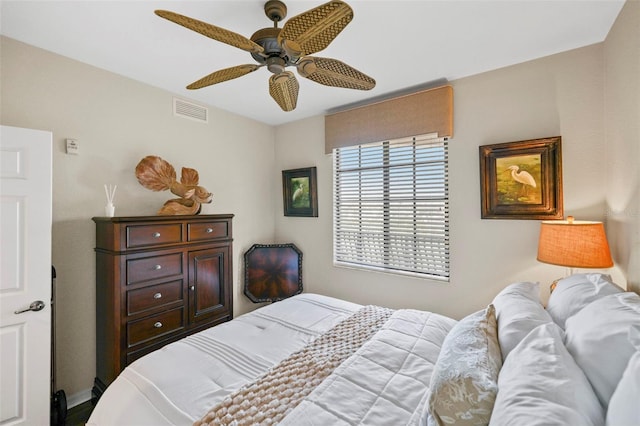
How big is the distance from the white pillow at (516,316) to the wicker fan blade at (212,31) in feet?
5.66

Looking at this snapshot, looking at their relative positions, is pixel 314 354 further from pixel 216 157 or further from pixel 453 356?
pixel 216 157

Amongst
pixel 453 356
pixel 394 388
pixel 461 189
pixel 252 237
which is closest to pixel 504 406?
pixel 453 356

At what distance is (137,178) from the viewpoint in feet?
7.84

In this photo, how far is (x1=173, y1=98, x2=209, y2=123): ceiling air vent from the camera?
110 inches

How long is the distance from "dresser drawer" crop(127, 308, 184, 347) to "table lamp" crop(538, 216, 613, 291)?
2791 mm

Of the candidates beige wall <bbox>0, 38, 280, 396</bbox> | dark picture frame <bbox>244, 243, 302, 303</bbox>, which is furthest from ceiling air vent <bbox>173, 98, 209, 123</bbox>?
dark picture frame <bbox>244, 243, 302, 303</bbox>

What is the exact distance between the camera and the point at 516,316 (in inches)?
45.6

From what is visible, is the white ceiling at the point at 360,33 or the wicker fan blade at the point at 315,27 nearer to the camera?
the wicker fan blade at the point at 315,27

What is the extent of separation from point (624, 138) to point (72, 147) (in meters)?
3.76

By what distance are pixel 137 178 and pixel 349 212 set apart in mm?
2165

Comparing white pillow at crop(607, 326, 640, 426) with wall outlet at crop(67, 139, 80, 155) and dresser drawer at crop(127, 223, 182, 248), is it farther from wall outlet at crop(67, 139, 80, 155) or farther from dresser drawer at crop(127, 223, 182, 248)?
wall outlet at crop(67, 139, 80, 155)

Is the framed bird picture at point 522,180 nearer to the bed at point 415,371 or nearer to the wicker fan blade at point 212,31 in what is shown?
the bed at point 415,371

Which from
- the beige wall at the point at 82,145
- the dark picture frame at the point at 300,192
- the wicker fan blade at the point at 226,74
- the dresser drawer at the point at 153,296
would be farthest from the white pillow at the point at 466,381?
the beige wall at the point at 82,145

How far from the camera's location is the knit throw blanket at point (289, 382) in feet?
3.30
